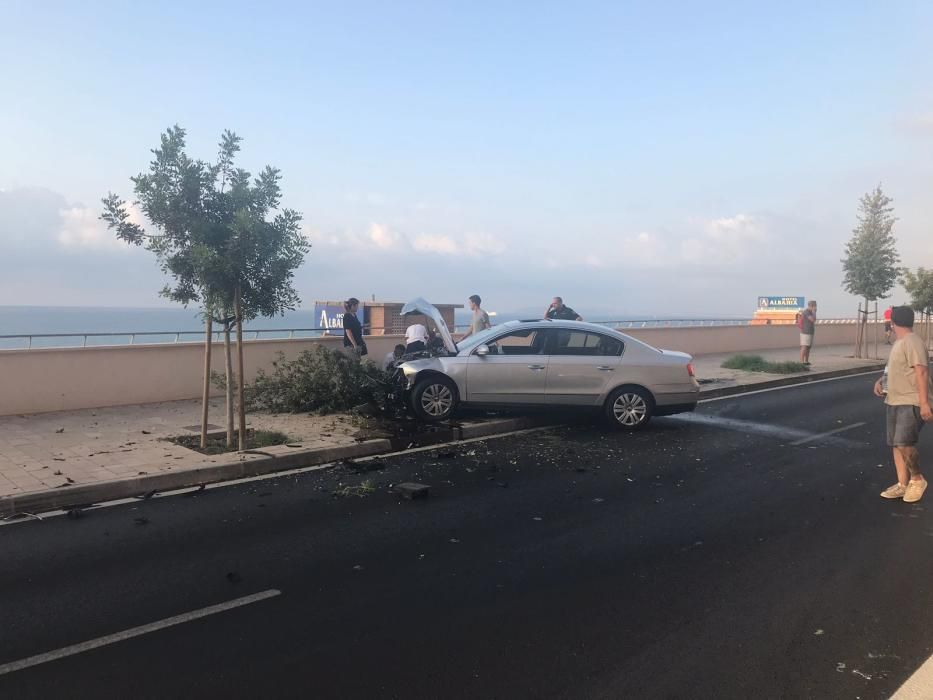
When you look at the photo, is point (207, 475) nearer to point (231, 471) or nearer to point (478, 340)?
point (231, 471)

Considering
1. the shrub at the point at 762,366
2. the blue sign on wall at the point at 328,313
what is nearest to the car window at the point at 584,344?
the shrub at the point at 762,366

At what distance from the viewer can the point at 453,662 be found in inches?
162

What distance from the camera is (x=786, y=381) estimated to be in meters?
18.4

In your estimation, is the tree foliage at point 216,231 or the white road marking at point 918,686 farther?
the tree foliage at point 216,231

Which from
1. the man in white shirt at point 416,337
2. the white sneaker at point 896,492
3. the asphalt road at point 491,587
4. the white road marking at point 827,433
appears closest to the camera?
the asphalt road at point 491,587

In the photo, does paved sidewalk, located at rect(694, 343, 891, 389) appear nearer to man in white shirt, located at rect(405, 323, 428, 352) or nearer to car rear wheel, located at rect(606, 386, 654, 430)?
car rear wheel, located at rect(606, 386, 654, 430)

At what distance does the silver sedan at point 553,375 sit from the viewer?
1125 centimetres

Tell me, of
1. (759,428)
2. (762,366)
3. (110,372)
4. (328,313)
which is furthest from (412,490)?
(328,313)

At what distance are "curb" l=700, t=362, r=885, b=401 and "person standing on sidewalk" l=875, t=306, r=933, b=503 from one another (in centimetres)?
782

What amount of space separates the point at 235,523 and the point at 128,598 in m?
1.74

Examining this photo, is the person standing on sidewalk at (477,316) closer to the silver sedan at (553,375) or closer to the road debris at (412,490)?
the silver sedan at (553,375)

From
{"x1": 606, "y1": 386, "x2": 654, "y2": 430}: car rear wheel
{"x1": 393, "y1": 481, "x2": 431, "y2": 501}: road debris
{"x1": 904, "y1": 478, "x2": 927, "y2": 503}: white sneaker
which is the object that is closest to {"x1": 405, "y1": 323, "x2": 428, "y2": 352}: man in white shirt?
{"x1": 606, "y1": 386, "x2": 654, "y2": 430}: car rear wheel

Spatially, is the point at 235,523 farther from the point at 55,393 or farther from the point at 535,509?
the point at 55,393

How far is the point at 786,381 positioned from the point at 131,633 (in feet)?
56.0
